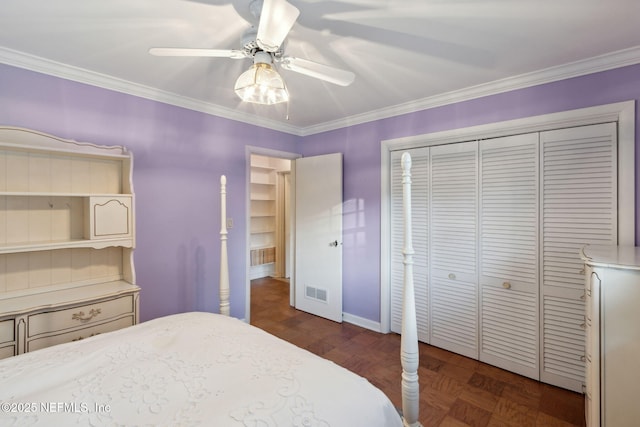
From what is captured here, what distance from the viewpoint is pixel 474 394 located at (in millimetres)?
2107

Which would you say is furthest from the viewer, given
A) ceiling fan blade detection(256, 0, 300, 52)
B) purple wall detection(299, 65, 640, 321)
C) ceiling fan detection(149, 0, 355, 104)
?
purple wall detection(299, 65, 640, 321)

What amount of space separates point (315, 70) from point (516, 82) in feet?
5.75

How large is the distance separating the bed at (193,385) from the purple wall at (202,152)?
1.32 meters

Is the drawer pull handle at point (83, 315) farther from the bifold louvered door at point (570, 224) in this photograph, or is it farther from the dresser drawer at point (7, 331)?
the bifold louvered door at point (570, 224)

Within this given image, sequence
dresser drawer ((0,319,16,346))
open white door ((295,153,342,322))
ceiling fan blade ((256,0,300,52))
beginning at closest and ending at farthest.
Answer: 1. ceiling fan blade ((256,0,300,52))
2. dresser drawer ((0,319,16,346))
3. open white door ((295,153,342,322))

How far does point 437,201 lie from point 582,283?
1177 millimetres

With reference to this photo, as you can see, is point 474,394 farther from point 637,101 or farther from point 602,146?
point 637,101

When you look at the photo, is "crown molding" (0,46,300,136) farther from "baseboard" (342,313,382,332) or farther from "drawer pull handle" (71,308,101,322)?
"baseboard" (342,313,382,332)

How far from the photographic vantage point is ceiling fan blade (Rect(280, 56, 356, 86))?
144cm

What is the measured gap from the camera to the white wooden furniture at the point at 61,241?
177 centimetres

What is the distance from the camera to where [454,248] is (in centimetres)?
266

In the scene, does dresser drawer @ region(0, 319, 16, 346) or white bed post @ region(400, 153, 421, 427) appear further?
dresser drawer @ region(0, 319, 16, 346)

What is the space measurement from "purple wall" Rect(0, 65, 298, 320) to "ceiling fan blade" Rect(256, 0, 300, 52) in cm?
177

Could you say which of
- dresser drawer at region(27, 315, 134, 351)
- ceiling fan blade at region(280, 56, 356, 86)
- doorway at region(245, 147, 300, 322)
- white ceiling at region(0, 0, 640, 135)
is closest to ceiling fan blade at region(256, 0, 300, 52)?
ceiling fan blade at region(280, 56, 356, 86)
